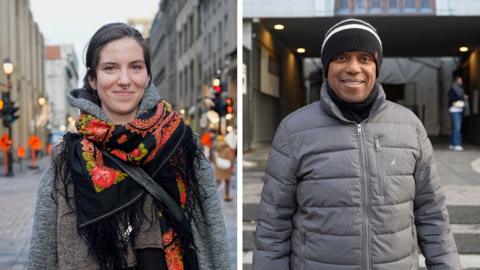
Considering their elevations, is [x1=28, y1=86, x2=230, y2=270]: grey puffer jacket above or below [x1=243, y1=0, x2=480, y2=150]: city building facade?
below

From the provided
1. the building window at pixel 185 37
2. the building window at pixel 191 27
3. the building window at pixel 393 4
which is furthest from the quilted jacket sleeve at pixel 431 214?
the building window at pixel 185 37

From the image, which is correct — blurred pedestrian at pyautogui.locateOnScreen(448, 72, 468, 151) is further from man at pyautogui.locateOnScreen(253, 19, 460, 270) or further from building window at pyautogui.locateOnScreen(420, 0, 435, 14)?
man at pyautogui.locateOnScreen(253, 19, 460, 270)

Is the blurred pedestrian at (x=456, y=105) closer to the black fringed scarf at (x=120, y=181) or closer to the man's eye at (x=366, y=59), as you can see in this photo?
the man's eye at (x=366, y=59)

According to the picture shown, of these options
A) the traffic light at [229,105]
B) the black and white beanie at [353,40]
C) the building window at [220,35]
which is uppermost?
the building window at [220,35]

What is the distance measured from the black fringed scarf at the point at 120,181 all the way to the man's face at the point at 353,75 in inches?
23.4

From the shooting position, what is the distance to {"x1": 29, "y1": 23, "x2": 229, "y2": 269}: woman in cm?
201

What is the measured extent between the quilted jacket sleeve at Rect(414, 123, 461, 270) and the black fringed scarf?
2.76ft

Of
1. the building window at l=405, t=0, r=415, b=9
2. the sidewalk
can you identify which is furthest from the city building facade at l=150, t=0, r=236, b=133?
the building window at l=405, t=0, r=415, b=9

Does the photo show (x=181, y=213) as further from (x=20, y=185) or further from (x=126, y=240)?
(x=20, y=185)

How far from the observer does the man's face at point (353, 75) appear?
7.16 feet

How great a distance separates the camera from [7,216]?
432 inches

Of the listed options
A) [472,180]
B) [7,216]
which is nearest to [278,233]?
[472,180]

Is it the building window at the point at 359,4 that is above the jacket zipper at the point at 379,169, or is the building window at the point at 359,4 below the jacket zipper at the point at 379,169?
above

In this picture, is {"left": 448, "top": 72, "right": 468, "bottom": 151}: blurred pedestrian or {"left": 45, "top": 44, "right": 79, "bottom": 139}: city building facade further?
{"left": 45, "top": 44, "right": 79, "bottom": 139}: city building facade
